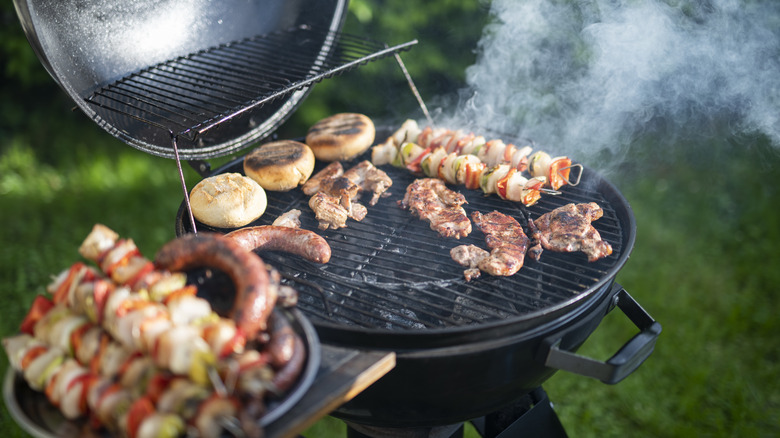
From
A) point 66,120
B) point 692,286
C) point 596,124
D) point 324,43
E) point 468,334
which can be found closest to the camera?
point 468,334

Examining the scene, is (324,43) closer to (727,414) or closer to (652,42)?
(652,42)

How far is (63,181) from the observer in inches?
283

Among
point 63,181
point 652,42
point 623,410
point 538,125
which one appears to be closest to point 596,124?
point 652,42

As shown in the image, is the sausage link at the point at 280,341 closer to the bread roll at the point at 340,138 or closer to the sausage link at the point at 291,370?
the sausage link at the point at 291,370

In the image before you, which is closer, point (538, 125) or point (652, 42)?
point (652, 42)

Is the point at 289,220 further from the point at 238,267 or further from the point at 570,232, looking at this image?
the point at 570,232

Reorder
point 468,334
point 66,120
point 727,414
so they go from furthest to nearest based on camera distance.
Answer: point 66,120 → point 727,414 → point 468,334

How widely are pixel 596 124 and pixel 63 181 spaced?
21.5 ft

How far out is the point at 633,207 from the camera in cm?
645

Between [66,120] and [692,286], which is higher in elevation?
[66,120]

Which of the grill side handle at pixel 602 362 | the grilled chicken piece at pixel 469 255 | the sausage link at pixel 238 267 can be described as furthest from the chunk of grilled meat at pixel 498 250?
the sausage link at pixel 238 267

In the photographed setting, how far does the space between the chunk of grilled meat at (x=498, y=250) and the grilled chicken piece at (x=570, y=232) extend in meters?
0.09

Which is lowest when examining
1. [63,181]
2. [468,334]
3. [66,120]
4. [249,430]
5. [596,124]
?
[63,181]

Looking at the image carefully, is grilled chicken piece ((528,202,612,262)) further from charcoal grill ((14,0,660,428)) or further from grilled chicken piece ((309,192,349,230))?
grilled chicken piece ((309,192,349,230))
